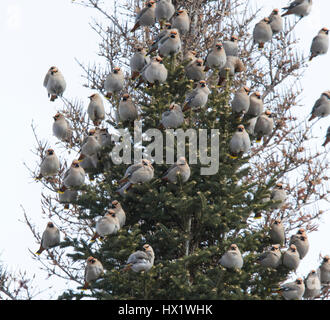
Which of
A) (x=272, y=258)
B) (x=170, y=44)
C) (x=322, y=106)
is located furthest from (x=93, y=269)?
(x=322, y=106)

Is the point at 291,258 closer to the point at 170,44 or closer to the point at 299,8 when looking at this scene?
the point at 170,44

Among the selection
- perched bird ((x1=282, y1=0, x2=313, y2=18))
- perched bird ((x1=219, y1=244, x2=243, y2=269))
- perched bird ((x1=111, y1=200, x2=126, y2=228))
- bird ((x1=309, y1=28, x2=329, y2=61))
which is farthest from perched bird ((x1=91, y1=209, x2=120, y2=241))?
perched bird ((x1=282, y1=0, x2=313, y2=18))

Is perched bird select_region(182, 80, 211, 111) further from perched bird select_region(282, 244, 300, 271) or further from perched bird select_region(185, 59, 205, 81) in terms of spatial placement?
perched bird select_region(282, 244, 300, 271)

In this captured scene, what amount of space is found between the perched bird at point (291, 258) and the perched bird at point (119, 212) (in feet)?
6.83

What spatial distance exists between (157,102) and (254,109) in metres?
1.34

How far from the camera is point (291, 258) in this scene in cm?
887

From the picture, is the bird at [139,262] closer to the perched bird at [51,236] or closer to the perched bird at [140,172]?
the perched bird at [140,172]

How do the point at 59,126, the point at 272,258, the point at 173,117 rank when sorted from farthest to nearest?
1. the point at 59,126
2. the point at 173,117
3. the point at 272,258

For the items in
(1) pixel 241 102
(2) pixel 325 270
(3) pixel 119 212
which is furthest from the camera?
(2) pixel 325 270

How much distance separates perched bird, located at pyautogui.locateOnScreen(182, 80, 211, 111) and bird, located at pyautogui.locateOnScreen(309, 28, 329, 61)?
94.0 inches

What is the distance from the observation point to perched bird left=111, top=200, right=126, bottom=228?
29.4ft

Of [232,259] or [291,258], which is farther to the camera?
[291,258]

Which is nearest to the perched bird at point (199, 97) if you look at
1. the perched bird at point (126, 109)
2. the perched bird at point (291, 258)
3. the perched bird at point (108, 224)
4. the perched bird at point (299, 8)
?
the perched bird at point (126, 109)

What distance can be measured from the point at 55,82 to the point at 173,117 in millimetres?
2038
